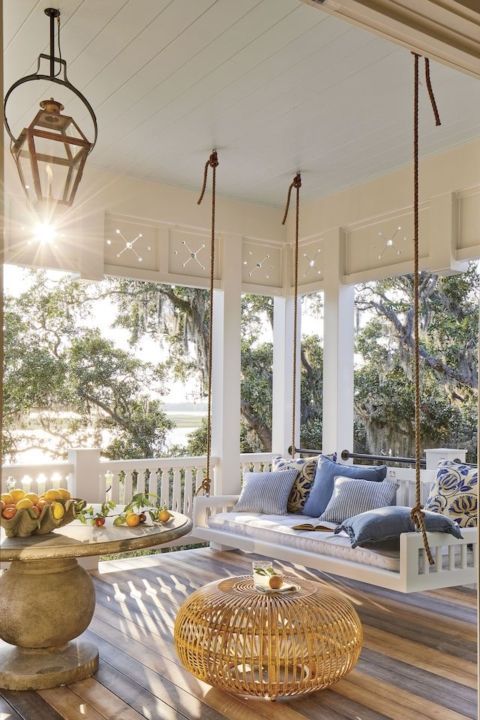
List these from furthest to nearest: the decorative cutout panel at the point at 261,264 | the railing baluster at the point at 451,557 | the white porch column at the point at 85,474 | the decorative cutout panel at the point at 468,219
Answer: the decorative cutout panel at the point at 261,264 < the white porch column at the point at 85,474 < the decorative cutout panel at the point at 468,219 < the railing baluster at the point at 451,557

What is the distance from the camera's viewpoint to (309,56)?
3.70 metres

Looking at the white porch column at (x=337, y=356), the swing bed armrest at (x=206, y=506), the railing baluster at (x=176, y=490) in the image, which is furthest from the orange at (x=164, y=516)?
the white porch column at (x=337, y=356)

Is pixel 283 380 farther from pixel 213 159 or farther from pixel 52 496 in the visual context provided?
pixel 52 496

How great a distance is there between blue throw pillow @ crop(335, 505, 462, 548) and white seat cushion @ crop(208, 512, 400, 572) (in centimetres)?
9

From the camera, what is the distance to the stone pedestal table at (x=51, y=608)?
3.19 metres

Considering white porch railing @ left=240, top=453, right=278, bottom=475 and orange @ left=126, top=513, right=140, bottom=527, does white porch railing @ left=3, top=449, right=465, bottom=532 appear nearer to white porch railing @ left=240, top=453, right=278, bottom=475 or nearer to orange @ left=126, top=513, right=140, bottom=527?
white porch railing @ left=240, top=453, right=278, bottom=475

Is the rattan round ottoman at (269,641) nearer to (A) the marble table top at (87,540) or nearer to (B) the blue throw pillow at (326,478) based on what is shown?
(A) the marble table top at (87,540)

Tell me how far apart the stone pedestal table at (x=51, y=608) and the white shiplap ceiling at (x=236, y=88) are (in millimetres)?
2565

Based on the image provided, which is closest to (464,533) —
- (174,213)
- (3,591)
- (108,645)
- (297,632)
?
(297,632)

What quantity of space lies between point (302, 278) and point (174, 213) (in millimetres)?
1404

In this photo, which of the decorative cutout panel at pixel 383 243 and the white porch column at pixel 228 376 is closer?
the decorative cutout panel at pixel 383 243

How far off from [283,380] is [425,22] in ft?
16.7

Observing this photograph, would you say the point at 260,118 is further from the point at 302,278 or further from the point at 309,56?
the point at 302,278

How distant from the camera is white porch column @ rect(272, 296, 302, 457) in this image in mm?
6594
